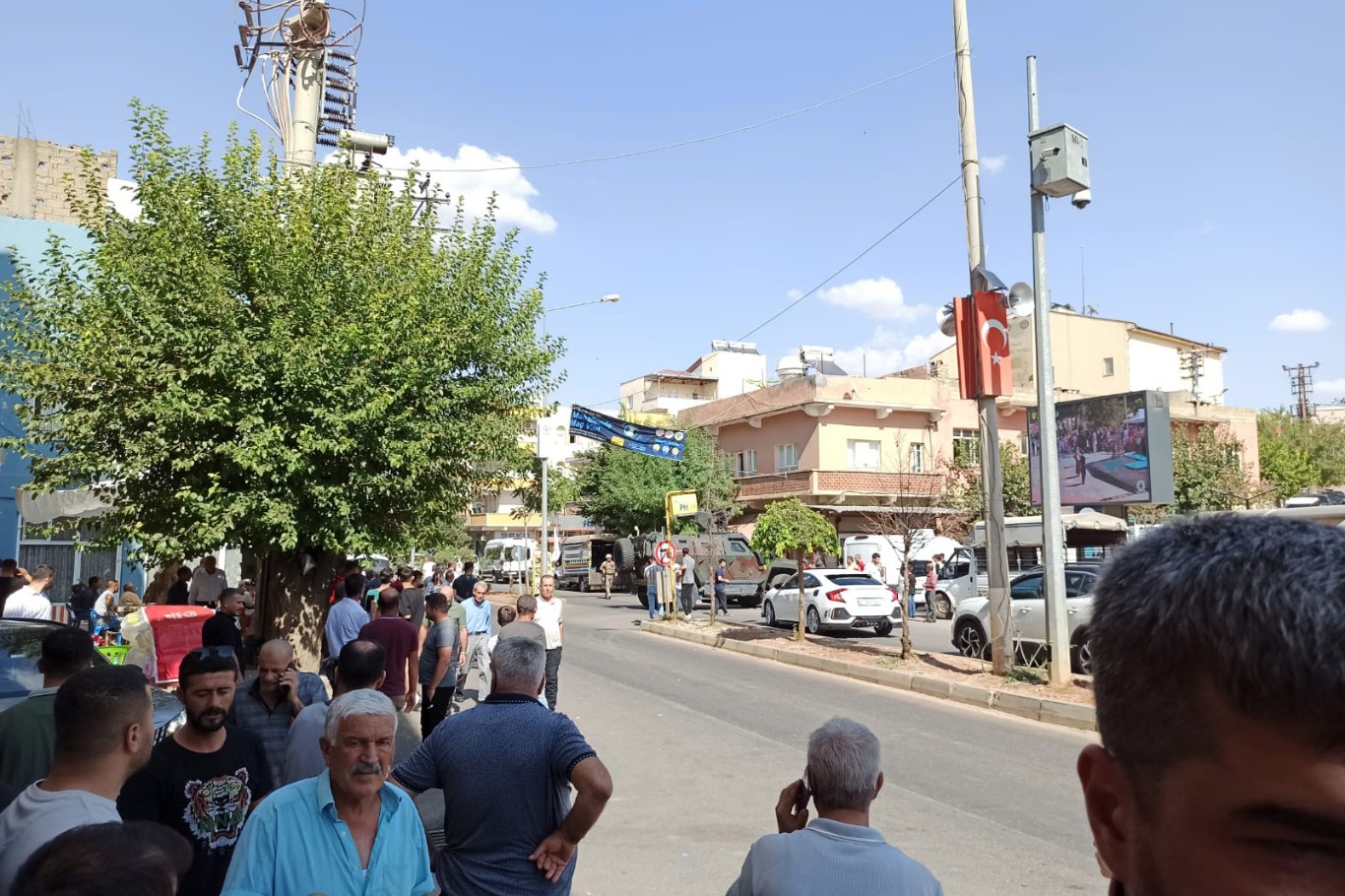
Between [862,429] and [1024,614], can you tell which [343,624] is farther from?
[862,429]

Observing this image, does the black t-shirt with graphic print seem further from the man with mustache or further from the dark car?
the dark car

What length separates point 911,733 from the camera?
10.6 meters

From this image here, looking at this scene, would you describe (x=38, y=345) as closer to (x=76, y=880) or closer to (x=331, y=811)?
(x=331, y=811)

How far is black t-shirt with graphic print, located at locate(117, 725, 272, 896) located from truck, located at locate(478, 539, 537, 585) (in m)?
42.1

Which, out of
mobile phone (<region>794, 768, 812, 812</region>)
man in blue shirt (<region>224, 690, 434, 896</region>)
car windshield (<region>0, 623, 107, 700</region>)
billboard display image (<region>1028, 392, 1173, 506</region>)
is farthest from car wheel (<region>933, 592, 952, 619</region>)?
man in blue shirt (<region>224, 690, 434, 896</region>)

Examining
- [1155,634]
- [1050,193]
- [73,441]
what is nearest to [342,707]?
[1155,634]

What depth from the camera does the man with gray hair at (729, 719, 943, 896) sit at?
8.56 ft

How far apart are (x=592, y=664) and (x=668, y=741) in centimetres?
686

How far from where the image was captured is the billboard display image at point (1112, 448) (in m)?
16.7

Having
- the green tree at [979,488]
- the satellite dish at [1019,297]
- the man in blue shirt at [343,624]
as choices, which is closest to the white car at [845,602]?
the satellite dish at [1019,297]

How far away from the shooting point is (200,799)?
3.62 meters

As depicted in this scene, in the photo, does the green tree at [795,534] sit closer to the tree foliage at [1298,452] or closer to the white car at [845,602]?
the white car at [845,602]

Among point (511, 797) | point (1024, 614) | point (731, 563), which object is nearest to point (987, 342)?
point (1024, 614)

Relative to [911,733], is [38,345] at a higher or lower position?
higher
